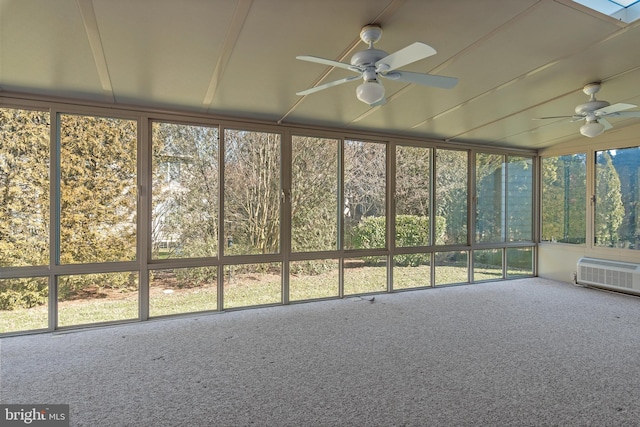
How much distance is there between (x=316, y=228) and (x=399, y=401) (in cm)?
293

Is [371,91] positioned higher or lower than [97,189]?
higher

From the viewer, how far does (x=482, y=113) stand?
14.5 feet

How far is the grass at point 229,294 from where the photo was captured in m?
3.70

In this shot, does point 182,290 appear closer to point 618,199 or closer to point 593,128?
point 593,128

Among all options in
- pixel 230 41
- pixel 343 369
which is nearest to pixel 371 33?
pixel 230 41

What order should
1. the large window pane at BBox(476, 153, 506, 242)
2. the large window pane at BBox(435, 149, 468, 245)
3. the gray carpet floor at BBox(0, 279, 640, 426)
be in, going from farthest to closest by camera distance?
the large window pane at BBox(476, 153, 506, 242)
the large window pane at BBox(435, 149, 468, 245)
the gray carpet floor at BBox(0, 279, 640, 426)

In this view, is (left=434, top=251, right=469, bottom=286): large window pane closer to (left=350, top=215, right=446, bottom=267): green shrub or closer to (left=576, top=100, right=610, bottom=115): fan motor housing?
(left=350, top=215, right=446, bottom=267): green shrub

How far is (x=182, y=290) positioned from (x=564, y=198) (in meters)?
6.71

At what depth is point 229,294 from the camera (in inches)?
176

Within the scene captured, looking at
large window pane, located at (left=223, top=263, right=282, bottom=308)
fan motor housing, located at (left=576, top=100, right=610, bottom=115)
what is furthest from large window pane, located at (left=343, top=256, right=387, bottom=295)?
fan motor housing, located at (left=576, top=100, right=610, bottom=115)

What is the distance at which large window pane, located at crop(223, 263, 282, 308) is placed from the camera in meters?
4.47

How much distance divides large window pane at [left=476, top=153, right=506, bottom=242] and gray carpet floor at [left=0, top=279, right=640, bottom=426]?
2.15m

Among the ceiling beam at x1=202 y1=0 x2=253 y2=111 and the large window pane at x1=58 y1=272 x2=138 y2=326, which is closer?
the ceiling beam at x1=202 y1=0 x2=253 y2=111

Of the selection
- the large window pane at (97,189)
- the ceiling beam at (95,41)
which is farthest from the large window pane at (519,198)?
the ceiling beam at (95,41)
